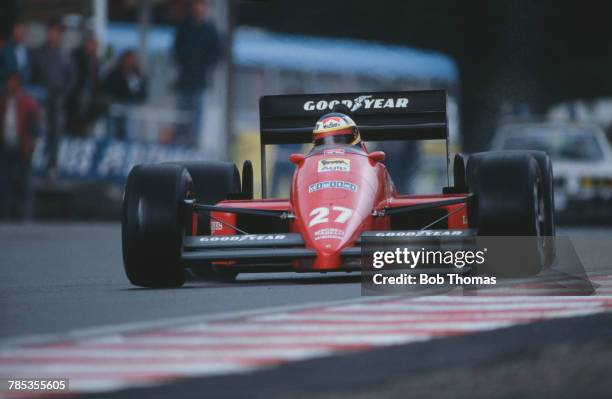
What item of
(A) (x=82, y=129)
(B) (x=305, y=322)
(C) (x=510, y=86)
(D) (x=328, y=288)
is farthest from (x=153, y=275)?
(A) (x=82, y=129)

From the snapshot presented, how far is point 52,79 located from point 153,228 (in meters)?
11.8

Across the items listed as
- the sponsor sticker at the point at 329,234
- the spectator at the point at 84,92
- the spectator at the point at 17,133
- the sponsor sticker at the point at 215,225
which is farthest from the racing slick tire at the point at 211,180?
the spectator at the point at 84,92

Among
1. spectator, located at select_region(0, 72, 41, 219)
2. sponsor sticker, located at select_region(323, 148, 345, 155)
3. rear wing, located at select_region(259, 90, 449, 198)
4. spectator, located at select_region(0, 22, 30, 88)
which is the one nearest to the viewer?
sponsor sticker, located at select_region(323, 148, 345, 155)

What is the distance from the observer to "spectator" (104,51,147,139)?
21.9 m

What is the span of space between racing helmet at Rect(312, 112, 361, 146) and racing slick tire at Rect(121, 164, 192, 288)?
1.25 metres

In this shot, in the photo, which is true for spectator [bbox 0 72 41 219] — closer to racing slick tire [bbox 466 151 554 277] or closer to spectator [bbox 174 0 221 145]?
spectator [bbox 174 0 221 145]

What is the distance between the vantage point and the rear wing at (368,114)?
11.4 metres

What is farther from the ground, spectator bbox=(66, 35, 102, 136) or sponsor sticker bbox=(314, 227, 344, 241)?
spectator bbox=(66, 35, 102, 136)

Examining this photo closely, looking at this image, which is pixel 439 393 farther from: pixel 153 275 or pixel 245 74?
pixel 245 74

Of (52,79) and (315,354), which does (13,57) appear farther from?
(315,354)

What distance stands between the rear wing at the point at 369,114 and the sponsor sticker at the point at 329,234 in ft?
7.73

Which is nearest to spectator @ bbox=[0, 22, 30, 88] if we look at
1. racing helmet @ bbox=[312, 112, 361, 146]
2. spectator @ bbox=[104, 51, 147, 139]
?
spectator @ bbox=[104, 51, 147, 139]

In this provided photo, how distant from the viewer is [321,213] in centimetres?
934

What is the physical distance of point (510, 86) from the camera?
58.7ft
